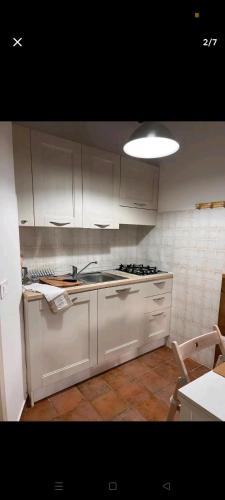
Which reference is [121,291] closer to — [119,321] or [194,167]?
[119,321]

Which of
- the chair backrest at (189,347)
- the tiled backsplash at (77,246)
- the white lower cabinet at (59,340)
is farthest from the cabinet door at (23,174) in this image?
the chair backrest at (189,347)

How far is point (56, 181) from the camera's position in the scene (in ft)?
4.58

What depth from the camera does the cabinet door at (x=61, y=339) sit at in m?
1.23

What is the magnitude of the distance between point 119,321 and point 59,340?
503 millimetres

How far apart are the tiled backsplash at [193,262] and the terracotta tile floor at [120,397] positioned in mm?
383

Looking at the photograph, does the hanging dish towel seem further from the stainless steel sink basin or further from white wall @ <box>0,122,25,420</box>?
the stainless steel sink basin

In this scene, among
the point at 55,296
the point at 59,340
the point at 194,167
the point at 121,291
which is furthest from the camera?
the point at 194,167

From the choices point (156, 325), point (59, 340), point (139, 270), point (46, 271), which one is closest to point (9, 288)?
point (59, 340)

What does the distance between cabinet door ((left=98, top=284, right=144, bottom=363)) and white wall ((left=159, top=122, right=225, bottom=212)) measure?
0.93m

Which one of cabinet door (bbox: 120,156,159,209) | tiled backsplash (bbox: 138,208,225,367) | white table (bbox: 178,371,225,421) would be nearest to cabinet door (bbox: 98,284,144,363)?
tiled backsplash (bbox: 138,208,225,367)

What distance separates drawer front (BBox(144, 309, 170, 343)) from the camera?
183cm

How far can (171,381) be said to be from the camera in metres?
1.55
